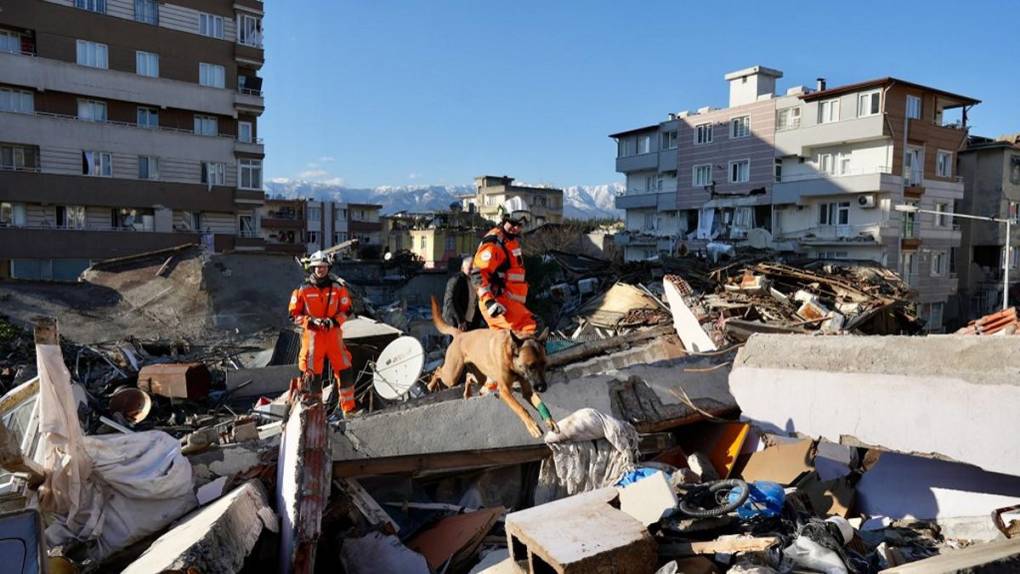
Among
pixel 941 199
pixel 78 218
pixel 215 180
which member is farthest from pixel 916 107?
pixel 78 218

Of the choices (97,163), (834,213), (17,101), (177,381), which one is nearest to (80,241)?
(97,163)

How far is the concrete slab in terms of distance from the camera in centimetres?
533

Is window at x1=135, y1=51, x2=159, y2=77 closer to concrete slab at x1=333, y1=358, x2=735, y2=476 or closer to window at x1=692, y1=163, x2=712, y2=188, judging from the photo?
window at x1=692, y1=163, x2=712, y2=188

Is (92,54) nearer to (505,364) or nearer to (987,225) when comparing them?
(505,364)

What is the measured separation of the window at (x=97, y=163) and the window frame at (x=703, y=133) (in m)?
29.5

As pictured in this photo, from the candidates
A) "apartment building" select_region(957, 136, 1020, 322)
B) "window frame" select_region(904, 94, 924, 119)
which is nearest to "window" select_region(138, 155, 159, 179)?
"window frame" select_region(904, 94, 924, 119)

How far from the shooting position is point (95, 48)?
89.8 feet

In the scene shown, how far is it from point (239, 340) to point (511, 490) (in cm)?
989

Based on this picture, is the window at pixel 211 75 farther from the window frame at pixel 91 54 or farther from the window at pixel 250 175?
the window frame at pixel 91 54

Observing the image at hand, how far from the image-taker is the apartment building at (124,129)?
2622 centimetres

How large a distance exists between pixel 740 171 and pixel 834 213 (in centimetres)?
560

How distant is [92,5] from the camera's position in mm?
27156

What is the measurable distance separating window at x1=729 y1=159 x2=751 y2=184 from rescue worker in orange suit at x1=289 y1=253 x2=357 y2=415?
3500 cm

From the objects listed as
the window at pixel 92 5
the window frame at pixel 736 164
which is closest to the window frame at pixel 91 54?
the window at pixel 92 5
